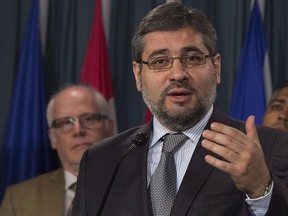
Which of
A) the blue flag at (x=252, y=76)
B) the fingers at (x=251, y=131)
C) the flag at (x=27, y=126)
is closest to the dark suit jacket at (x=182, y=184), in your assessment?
the fingers at (x=251, y=131)

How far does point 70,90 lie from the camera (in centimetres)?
398

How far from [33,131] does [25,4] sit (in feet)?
2.48

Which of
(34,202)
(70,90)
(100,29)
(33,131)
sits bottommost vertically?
(34,202)

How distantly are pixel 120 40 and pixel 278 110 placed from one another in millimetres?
1061

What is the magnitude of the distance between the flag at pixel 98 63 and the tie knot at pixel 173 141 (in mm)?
1829

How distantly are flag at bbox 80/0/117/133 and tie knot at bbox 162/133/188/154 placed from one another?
183cm

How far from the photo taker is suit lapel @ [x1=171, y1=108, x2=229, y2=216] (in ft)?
6.61

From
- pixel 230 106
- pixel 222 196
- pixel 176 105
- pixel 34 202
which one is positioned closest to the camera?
pixel 222 196

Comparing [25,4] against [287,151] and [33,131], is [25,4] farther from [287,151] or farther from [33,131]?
[287,151]

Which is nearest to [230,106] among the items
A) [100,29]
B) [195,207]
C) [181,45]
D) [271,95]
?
[271,95]

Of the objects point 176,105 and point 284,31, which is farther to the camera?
point 284,31

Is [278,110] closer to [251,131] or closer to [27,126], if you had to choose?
[27,126]

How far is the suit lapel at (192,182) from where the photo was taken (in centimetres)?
202

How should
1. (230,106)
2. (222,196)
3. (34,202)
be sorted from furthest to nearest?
(230,106) < (34,202) < (222,196)
